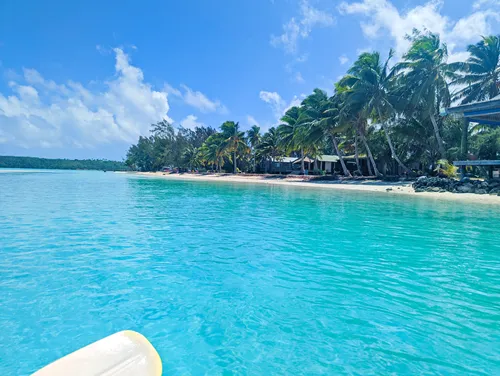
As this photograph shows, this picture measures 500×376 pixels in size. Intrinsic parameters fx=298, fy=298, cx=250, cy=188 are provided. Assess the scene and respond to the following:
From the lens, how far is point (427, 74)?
29.0 meters

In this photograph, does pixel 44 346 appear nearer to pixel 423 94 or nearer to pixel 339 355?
pixel 339 355

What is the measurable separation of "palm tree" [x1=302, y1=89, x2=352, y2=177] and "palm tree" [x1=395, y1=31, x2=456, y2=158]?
26.8 feet

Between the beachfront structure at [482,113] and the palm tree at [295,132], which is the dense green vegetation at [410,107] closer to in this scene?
the palm tree at [295,132]

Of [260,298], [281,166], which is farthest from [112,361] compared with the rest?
[281,166]

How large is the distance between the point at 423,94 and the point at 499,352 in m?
30.6

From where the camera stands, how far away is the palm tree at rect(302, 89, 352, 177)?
36.1m

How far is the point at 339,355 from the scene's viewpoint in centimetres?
331

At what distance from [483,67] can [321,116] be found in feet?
56.5

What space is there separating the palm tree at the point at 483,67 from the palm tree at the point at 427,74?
1451 millimetres

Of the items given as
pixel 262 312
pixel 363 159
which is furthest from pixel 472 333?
pixel 363 159

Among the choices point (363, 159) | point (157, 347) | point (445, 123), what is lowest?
point (157, 347)

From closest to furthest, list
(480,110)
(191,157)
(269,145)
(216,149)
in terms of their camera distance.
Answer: (480,110) < (269,145) < (216,149) < (191,157)

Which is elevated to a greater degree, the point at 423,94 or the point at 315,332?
the point at 423,94

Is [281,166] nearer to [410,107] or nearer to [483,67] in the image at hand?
[410,107]
